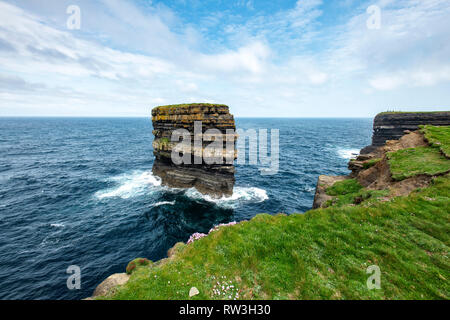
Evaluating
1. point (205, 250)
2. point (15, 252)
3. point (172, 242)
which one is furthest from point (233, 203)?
point (15, 252)

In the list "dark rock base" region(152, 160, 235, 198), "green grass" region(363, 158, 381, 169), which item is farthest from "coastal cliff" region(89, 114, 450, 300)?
"dark rock base" region(152, 160, 235, 198)

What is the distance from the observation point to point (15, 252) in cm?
2055

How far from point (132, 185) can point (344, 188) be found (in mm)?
37918

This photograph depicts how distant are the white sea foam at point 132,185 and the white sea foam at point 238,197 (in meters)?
9.37

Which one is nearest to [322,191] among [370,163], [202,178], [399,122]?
[370,163]

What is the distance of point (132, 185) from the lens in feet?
128

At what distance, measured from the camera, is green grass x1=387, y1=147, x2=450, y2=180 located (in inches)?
563

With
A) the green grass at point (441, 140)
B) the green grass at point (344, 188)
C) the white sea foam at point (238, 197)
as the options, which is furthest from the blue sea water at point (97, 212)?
the green grass at point (441, 140)

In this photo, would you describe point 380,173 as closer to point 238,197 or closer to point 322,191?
point 322,191

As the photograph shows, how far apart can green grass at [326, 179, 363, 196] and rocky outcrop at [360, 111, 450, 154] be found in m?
48.9

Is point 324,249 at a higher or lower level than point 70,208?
higher
